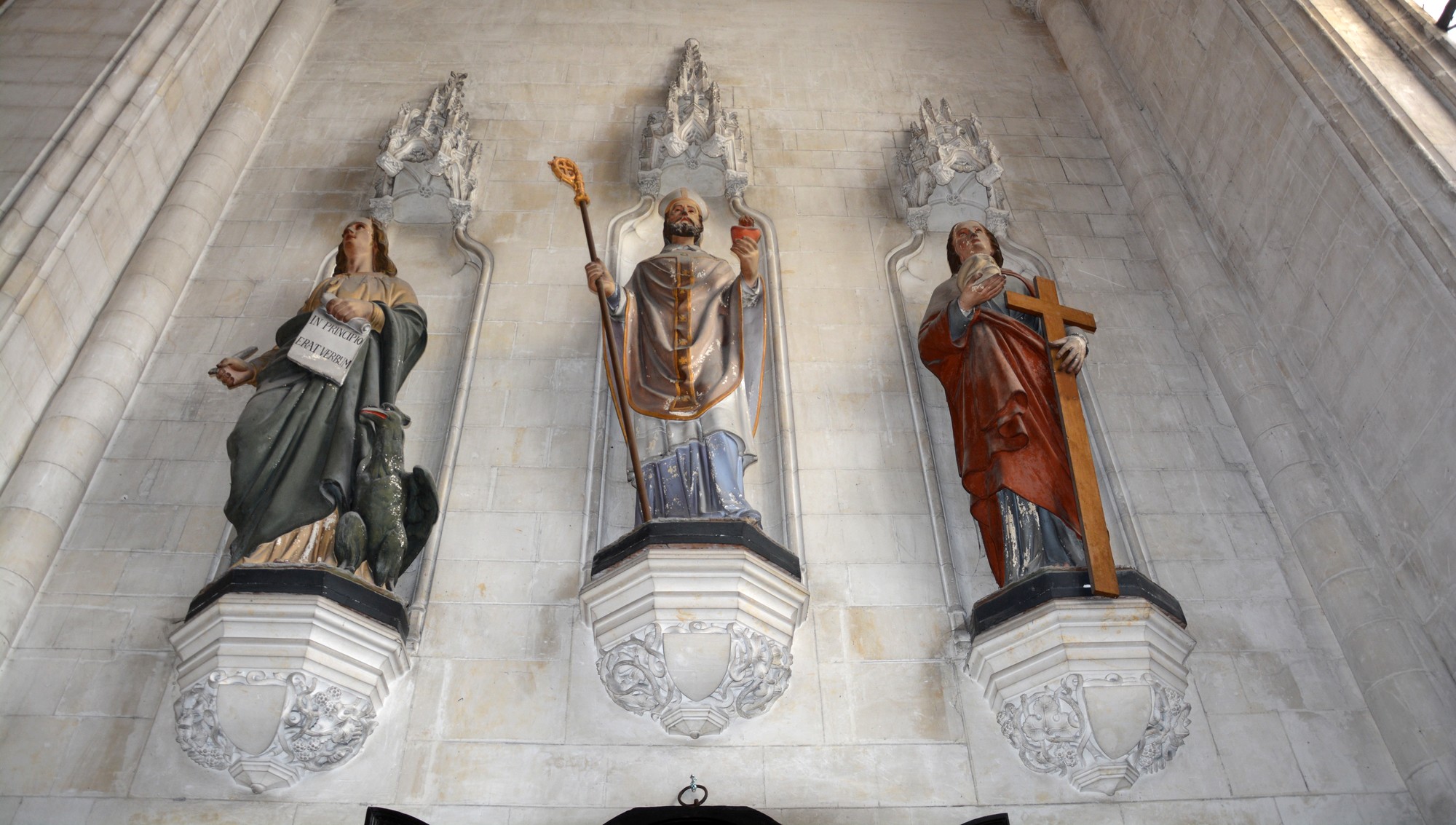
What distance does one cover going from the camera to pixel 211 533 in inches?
226

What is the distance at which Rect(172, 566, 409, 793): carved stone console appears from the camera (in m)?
4.68

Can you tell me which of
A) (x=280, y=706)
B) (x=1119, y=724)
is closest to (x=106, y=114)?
(x=280, y=706)

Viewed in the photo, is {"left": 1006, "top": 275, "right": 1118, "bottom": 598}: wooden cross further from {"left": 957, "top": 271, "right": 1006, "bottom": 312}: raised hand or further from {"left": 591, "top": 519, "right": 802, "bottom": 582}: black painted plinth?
{"left": 591, "top": 519, "right": 802, "bottom": 582}: black painted plinth

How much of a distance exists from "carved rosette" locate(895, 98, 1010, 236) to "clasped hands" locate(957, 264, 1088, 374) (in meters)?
1.33

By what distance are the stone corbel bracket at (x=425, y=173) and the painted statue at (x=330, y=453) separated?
163cm

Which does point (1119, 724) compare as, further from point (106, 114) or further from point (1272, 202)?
point (106, 114)

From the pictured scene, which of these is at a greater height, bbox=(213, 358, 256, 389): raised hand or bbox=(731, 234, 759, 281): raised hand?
bbox=(731, 234, 759, 281): raised hand

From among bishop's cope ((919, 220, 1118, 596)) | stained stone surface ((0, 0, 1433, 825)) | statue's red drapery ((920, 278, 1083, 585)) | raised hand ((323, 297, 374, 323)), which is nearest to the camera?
stained stone surface ((0, 0, 1433, 825))

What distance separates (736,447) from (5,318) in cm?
376

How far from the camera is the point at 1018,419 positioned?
5.55m

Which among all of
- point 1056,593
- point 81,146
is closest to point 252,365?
point 81,146

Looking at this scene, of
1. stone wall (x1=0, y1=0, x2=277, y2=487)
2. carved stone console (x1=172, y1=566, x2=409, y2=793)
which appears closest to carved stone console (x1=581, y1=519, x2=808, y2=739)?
carved stone console (x1=172, y1=566, x2=409, y2=793)

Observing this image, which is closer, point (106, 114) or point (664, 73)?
point (106, 114)

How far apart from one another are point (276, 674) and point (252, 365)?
5.90 feet
